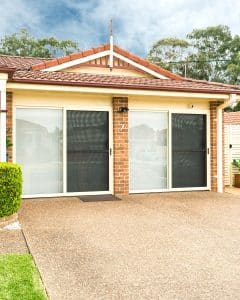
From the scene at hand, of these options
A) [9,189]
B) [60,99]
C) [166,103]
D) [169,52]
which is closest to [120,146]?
[166,103]

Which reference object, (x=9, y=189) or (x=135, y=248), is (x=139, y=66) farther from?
(x=135, y=248)

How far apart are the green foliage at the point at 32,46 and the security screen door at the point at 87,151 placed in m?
30.8

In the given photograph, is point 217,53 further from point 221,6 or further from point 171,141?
point 171,141

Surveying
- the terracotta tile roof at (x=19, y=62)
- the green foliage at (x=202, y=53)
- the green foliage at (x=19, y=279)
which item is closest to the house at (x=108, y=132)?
the terracotta tile roof at (x=19, y=62)

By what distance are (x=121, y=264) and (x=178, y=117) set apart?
6.97 m

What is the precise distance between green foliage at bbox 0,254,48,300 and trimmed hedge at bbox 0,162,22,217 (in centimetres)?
205

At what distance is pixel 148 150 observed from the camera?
10.8 m

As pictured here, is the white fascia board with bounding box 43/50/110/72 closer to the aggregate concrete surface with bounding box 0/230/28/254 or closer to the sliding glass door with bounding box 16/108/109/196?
the sliding glass door with bounding box 16/108/109/196

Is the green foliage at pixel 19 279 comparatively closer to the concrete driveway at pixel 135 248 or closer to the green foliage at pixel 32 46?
the concrete driveway at pixel 135 248

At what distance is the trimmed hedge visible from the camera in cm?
675

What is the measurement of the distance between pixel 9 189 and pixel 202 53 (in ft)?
129

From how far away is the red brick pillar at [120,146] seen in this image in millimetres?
10242

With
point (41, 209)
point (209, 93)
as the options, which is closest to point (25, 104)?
point (41, 209)

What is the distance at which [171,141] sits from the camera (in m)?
10.9
